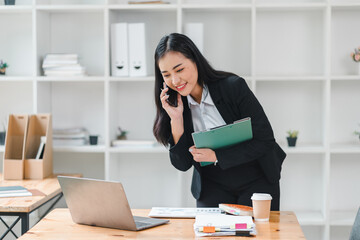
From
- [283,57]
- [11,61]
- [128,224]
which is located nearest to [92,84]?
[11,61]

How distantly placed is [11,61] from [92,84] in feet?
2.04

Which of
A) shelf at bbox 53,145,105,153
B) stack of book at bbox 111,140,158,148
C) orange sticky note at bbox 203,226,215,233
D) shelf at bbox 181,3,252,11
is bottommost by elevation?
orange sticky note at bbox 203,226,215,233

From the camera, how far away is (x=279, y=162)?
8.07 ft

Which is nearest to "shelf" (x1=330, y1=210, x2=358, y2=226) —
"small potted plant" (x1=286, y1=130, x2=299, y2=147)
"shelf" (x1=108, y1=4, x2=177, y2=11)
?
"small potted plant" (x1=286, y1=130, x2=299, y2=147)

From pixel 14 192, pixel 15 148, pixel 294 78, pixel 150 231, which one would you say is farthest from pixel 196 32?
pixel 150 231

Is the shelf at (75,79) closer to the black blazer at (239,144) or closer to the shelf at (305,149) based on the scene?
the black blazer at (239,144)

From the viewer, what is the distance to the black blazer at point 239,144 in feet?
7.48

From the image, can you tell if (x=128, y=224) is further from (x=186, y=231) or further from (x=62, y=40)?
(x=62, y=40)

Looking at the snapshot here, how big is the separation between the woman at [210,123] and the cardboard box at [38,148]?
1029 mm

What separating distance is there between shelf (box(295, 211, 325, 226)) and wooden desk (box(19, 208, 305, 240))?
4.54 feet

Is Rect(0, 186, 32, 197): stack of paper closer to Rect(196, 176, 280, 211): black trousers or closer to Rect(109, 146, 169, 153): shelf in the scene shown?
Rect(109, 146, 169, 153): shelf

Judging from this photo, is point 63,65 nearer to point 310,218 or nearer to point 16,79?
point 16,79

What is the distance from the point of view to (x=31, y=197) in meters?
2.63

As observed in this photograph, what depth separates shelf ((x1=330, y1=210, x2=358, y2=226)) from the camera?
3320 mm
